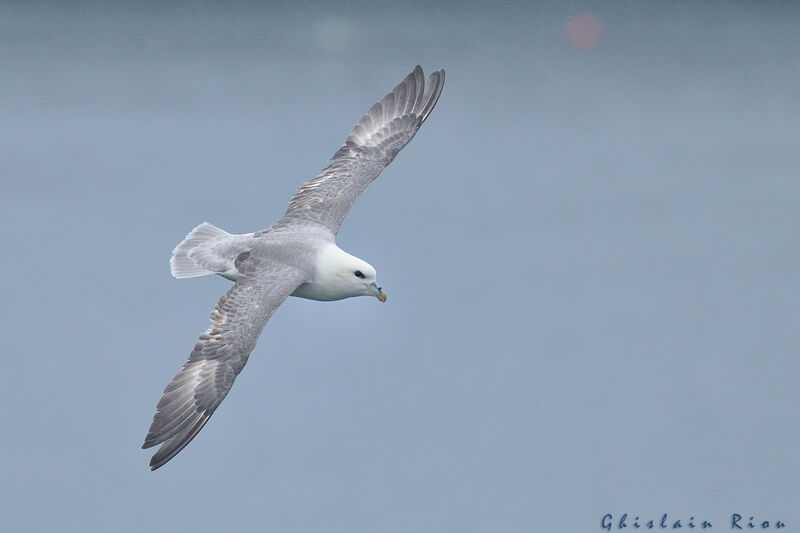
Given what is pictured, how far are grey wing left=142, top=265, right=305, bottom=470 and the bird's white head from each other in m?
0.24

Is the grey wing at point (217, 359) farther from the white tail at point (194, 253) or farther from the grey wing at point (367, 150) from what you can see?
the grey wing at point (367, 150)

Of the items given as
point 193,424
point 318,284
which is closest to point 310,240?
point 318,284

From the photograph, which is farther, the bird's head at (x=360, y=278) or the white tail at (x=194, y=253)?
the white tail at (x=194, y=253)

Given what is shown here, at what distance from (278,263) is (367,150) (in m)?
2.27

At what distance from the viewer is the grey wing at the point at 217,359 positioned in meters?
11.1

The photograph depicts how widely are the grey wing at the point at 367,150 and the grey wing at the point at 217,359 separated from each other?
1341 mm

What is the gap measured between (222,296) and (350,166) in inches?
101

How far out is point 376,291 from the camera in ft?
40.9

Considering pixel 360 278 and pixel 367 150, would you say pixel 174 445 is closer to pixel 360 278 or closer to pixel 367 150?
pixel 360 278

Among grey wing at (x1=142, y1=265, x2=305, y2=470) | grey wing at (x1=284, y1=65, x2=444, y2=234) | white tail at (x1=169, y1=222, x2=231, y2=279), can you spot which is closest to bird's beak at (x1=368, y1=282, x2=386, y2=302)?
grey wing at (x1=142, y1=265, x2=305, y2=470)

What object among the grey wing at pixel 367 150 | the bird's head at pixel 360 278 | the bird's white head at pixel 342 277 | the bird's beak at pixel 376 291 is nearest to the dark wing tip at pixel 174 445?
the bird's white head at pixel 342 277

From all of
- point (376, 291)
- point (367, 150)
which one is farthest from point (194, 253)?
point (367, 150)

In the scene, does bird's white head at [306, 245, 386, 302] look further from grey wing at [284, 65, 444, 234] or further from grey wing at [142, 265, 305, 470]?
grey wing at [284, 65, 444, 234]

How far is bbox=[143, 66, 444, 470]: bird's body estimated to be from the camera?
11.4 metres
